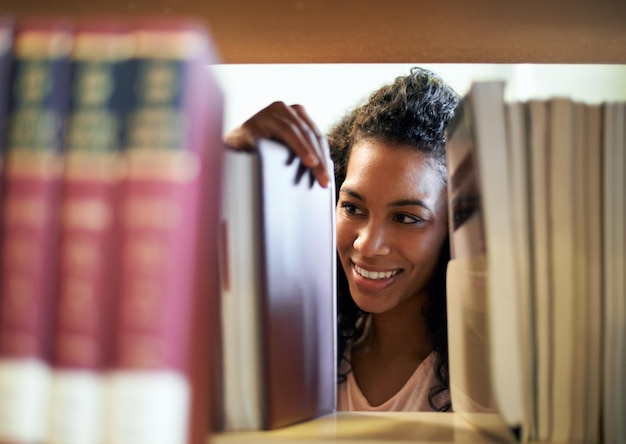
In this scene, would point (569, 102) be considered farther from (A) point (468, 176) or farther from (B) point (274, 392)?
(B) point (274, 392)

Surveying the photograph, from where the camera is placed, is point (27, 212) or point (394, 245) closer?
point (27, 212)

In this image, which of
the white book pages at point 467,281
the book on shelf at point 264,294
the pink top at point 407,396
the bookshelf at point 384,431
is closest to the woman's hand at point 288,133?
the book on shelf at point 264,294

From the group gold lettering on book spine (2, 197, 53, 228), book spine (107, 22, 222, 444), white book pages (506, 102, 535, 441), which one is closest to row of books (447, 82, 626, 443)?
white book pages (506, 102, 535, 441)

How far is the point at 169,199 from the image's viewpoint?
40 centimetres

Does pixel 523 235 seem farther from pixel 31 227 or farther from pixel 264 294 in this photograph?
pixel 31 227

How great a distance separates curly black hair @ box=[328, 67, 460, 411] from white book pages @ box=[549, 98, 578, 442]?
337 millimetres

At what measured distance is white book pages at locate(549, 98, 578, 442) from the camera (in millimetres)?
491

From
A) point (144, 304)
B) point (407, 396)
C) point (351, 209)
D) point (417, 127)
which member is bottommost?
point (407, 396)

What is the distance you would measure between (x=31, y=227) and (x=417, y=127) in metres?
0.56

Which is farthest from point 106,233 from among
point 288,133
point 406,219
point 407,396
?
point 407,396

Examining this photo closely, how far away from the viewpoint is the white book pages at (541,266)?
19.3 inches

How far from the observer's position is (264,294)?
52cm

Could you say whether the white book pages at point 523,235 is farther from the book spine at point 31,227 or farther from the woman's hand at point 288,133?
the book spine at point 31,227

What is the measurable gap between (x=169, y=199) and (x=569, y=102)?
0.33 meters
